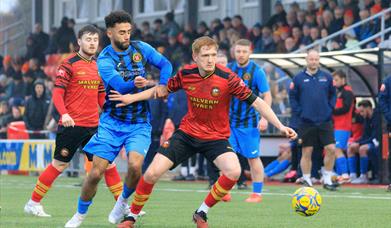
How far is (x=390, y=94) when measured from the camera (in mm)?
17703

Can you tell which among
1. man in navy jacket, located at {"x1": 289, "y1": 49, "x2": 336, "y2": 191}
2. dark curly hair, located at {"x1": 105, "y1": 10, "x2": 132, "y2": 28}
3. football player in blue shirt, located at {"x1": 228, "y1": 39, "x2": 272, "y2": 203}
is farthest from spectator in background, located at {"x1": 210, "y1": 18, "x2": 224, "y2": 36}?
dark curly hair, located at {"x1": 105, "y1": 10, "x2": 132, "y2": 28}

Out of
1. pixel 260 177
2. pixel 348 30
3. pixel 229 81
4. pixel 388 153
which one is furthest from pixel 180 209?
pixel 348 30

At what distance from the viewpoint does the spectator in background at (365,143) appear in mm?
20703

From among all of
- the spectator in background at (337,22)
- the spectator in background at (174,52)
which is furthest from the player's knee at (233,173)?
the spectator in background at (174,52)

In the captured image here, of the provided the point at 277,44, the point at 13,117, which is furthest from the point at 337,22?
the point at 13,117

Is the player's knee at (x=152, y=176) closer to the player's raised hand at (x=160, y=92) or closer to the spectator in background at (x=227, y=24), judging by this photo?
the player's raised hand at (x=160, y=92)

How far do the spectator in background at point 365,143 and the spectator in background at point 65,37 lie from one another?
15.3m

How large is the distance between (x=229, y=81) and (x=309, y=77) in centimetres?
773

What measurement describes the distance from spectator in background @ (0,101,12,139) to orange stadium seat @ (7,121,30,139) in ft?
4.74

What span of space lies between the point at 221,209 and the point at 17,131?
13.8m

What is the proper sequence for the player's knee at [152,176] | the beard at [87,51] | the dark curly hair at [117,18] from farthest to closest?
the beard at [87,51] → the dark curly hair at [117,18] → the player's knee at [152,176]

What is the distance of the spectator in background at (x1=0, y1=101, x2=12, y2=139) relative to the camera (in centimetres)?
2905

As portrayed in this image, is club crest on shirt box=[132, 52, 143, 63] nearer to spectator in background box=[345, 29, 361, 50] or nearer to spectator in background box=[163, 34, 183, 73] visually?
spectator in background box=[345, 29, 361, 50]

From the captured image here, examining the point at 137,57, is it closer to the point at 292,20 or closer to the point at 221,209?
the point at 221,209
